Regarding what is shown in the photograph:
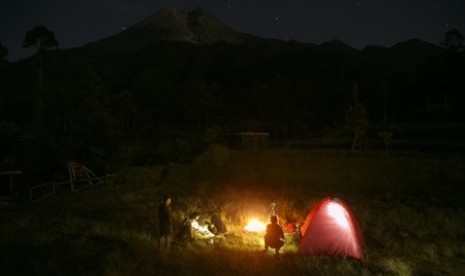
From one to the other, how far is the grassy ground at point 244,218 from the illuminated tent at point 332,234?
476 millimetres

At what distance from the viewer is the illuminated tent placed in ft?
39.4

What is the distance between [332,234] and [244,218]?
17.9ft

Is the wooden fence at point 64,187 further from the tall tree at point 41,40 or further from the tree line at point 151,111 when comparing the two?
the tall tree at point 41,40

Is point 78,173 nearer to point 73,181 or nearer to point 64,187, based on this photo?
point 64,187

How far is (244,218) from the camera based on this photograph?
56.3ft

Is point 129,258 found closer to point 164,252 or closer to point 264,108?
point 164,252

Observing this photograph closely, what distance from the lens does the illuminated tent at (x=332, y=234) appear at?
39.4 ft

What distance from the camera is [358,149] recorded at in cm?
4197

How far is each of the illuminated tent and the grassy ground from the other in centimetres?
48

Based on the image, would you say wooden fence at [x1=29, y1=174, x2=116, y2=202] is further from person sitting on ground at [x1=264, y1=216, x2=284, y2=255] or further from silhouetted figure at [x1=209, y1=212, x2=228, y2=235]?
person sitting on ground at [x1=264, y1=216, x2=284, y2=255]

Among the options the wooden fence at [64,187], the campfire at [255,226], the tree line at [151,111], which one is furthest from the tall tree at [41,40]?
the campfire at [255,226]

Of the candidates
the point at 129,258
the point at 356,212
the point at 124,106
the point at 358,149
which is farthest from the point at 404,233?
the point at 124,106

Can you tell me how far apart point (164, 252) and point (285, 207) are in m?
9.25

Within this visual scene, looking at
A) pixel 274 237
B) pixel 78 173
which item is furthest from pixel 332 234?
pixel 78 173
